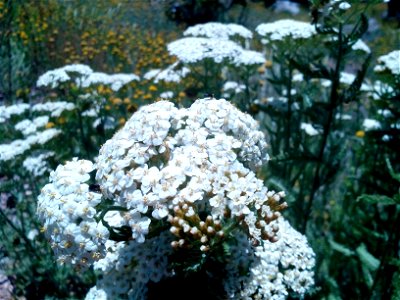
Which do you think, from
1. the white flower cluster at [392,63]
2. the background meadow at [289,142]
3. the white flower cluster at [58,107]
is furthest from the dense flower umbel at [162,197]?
the white flower cluster at [58,107]

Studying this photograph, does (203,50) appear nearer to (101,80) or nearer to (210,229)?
(101,80)

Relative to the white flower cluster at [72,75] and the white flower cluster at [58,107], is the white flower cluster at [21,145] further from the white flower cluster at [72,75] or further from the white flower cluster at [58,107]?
the white flower cluster at [72,75]

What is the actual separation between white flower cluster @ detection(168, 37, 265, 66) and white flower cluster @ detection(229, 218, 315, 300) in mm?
1535

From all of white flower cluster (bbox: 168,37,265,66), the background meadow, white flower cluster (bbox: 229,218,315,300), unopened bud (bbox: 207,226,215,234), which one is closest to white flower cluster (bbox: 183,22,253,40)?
the background meadow

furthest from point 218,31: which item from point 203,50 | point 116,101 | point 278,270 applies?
point 278,270

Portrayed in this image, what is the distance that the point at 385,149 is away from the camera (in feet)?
11.8

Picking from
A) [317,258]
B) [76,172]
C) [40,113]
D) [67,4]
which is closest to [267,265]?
[76,172]

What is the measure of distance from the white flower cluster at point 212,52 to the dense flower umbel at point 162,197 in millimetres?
1659

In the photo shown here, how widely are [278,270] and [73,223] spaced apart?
86cm

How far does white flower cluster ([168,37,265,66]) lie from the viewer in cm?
341

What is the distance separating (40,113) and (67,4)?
3.58 meters

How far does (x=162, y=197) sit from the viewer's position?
1493 mm

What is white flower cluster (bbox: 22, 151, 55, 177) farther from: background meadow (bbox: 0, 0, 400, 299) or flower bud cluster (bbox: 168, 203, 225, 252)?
flower bud cluster (bbox: 168, 203, 225, 252)

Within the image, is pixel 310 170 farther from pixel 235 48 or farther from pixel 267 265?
pixel 267 265
